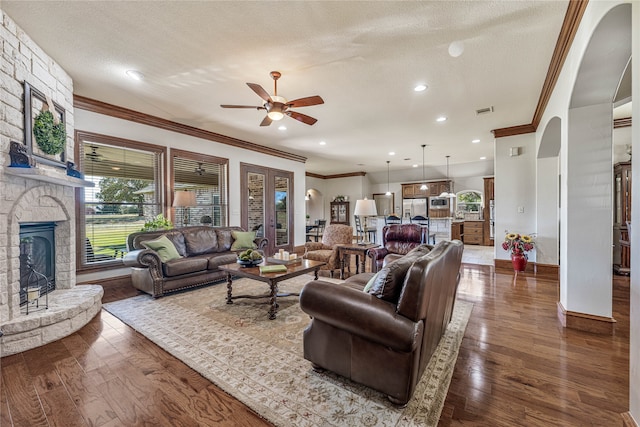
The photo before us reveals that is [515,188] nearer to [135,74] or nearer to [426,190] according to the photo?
[426,190]

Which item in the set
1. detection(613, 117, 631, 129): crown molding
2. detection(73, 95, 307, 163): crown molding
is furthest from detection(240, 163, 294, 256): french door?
detection(613, 117, 631, 129): crown molding

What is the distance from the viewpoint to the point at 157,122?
188 inches

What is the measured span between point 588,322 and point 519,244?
2525 millimetres

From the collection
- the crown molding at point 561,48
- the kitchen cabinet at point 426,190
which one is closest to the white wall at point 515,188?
the crown molding at point 561,48

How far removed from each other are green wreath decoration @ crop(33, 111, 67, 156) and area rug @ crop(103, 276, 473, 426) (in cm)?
195

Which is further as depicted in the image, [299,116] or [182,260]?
[182,260]

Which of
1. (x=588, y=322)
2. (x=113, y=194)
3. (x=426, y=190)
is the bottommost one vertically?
(x=588, y=322)

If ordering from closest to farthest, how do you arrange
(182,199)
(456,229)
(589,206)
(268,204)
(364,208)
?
(589,206)
(182,199)
(364,208)
(268,204)
(456,229)

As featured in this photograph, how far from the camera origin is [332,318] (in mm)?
1797

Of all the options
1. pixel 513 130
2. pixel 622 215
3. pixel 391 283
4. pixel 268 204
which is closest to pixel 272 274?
pixel 391 283

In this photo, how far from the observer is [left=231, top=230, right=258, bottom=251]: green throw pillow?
5.08m

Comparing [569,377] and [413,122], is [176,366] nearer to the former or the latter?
[569,377]

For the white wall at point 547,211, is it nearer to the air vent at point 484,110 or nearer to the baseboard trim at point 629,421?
the air vent at point 484,110

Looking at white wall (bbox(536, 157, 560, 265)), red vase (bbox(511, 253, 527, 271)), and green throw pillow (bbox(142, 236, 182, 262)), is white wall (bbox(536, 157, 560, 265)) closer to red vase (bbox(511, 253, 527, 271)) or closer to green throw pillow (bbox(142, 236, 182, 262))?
red vase (bbox(511, 253, 527, 271))
